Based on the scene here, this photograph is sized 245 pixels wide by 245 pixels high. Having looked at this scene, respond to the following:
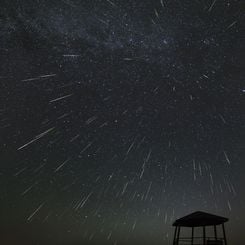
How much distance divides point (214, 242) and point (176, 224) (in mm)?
2033

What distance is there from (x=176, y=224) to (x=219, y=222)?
7.19 ft

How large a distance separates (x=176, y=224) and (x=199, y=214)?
136 cm

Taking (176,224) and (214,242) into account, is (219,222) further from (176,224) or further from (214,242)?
(176,224)

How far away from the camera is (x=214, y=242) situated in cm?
1783

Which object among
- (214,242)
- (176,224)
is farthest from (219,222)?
(176,224)

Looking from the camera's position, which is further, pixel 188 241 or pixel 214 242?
pixel 188 241

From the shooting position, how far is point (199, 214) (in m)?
18.2

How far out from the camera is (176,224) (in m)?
18.8

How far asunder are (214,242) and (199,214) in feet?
4.79

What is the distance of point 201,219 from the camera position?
17938 millimetres

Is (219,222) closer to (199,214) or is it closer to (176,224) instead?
(199,214)

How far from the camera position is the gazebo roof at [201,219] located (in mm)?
17812

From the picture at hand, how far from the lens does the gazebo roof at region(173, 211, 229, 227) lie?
17.8m

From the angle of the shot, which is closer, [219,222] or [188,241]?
[219,222]
